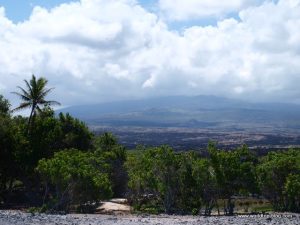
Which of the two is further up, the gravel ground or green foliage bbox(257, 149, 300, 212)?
green foliage bbox(257, 149, 300, 212)

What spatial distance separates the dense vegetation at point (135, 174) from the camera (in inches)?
1748

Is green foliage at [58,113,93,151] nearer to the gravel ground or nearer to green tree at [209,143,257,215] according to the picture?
green tree at [209,143,257,215]

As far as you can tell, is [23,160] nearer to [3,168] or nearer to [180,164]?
[3,168]

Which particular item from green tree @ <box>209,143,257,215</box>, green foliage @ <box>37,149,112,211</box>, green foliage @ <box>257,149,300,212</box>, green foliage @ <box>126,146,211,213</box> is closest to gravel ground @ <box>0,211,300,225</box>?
green foliage @ <box>37,149,112,211</box>

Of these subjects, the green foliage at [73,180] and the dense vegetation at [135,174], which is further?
the dense vegetation at [135,174]

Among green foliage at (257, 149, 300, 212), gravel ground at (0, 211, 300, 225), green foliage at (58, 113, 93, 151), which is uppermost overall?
green foliage at (58, 113, 93, 151)

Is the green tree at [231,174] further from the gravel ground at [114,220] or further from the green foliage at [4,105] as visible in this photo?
the green foliage at [4,105]

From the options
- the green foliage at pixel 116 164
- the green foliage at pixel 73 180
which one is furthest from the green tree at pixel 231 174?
the green foliage at pixel 116 164

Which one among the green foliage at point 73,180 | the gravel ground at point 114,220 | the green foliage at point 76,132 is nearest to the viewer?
the gravel ground at point 114,220

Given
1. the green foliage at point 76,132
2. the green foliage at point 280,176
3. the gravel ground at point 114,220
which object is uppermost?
the green foliage at point 76,132

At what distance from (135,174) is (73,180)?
8.11m

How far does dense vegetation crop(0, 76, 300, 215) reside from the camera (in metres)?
44.4

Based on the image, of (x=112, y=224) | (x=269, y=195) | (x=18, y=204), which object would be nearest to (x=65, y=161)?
(x=112, y=224)

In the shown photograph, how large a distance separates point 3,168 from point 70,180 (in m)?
12.1
